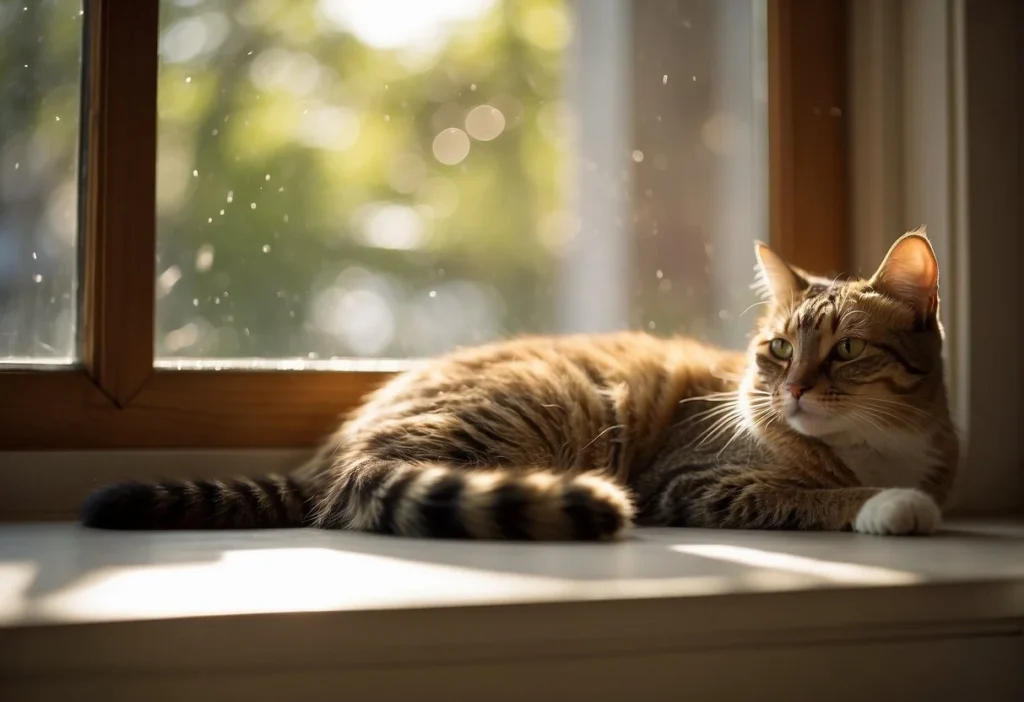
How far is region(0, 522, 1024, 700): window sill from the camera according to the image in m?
1.04

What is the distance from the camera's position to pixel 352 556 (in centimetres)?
142

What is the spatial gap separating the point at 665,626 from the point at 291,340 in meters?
1.31

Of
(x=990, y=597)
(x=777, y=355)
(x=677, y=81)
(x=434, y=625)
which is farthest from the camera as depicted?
(x=677, y=81)

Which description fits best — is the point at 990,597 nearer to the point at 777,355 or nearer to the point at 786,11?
the point at 777,355

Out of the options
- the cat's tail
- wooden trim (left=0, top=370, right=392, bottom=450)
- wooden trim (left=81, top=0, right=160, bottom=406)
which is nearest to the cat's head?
the cat's tail

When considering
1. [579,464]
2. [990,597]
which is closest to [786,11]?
[579,464]

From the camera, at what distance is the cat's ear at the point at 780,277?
1973 mm

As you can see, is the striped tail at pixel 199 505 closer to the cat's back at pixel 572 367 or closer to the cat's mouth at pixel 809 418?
the cat's back at pixel 572 367

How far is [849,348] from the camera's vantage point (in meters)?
1.81

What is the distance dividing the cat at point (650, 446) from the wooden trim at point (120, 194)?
1.17ft

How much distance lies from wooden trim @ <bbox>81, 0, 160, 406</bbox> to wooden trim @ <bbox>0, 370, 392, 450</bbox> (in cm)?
5

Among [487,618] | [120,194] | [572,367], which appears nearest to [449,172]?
[572,367]

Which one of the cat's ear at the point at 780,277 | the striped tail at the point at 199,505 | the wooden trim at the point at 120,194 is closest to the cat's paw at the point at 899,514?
the cat's ear at the point at 780,277

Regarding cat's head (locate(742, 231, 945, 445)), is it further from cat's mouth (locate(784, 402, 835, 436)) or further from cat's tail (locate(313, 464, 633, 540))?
cat's tail (locate(313, 464, 633, 540))
